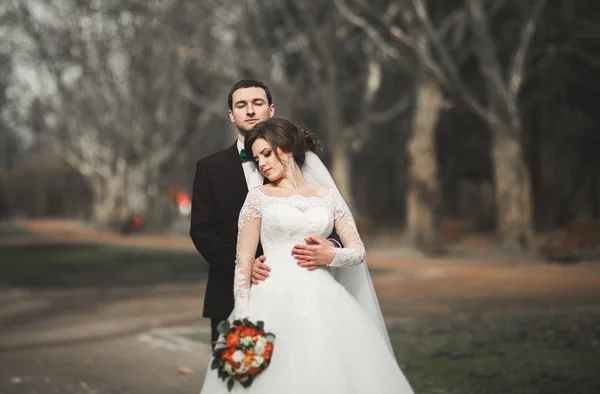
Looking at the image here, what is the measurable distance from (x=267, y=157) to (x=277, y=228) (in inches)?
14.4

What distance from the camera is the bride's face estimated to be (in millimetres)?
4719

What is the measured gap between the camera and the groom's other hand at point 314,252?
470 centimetres

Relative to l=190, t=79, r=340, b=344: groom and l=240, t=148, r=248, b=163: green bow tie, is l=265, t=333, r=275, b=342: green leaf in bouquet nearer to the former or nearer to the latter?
l=190, t=79, r=340, b=344: groom

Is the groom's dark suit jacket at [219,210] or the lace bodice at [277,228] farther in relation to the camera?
the groom's dark suit jacket at [219,210]

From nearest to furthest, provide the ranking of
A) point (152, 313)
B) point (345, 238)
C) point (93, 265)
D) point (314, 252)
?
point (314, 252)
point (345, 238)
point (152, 313)
point (93, 265)

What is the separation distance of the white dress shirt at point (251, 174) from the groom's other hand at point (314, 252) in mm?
521

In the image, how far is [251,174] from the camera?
203 inches

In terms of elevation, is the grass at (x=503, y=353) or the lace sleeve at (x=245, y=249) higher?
the lace sleeve at (x=245, y=249)

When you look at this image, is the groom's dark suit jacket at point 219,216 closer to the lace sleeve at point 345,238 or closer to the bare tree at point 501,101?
the lace sleeve at point 345,238

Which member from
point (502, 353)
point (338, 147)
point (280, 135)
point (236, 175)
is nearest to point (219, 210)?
point (236, 175)

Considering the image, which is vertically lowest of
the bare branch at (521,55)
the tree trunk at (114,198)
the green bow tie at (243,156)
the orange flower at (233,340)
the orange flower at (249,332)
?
the orange flower at (233,340)

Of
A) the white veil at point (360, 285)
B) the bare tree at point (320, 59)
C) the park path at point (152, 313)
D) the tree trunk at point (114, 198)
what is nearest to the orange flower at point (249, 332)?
the white veil at point (360, 285)

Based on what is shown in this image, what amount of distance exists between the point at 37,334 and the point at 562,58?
72.2 feet

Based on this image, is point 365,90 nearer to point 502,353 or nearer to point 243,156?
point 502,353
